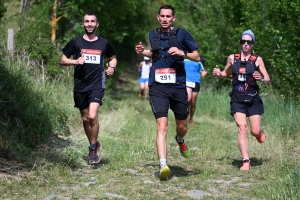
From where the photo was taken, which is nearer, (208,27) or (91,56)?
(91,56)

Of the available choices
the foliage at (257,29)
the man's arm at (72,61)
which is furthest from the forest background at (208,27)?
the man's arm at (72,61)

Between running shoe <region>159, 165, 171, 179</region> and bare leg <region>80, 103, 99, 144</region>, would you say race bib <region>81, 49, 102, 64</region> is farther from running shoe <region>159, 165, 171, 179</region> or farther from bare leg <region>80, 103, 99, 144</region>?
running shoe <region>159, 165, 171, 179</region>

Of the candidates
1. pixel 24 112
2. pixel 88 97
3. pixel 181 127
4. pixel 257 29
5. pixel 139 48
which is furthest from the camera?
pixel 257 29

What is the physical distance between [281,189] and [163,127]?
168 cm

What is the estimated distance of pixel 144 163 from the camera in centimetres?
852

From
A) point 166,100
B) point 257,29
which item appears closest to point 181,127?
point 166,100

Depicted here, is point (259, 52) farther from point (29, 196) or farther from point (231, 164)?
point (29, 196)

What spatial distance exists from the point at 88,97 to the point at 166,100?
1.25 m

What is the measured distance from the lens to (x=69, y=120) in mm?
11164

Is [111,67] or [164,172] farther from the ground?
[111,67]

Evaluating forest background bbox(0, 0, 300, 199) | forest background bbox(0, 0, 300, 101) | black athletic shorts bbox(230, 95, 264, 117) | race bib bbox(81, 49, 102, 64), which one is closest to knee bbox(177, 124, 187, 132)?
black athletic shorts bbox(230, 95, 264, 117)

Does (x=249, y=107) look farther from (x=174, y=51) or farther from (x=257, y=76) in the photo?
(x=174, y=51)

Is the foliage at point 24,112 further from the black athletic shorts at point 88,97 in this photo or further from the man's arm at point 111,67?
the man's arm at point 111,67

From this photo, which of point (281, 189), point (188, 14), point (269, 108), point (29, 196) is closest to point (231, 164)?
point (281, 189)
